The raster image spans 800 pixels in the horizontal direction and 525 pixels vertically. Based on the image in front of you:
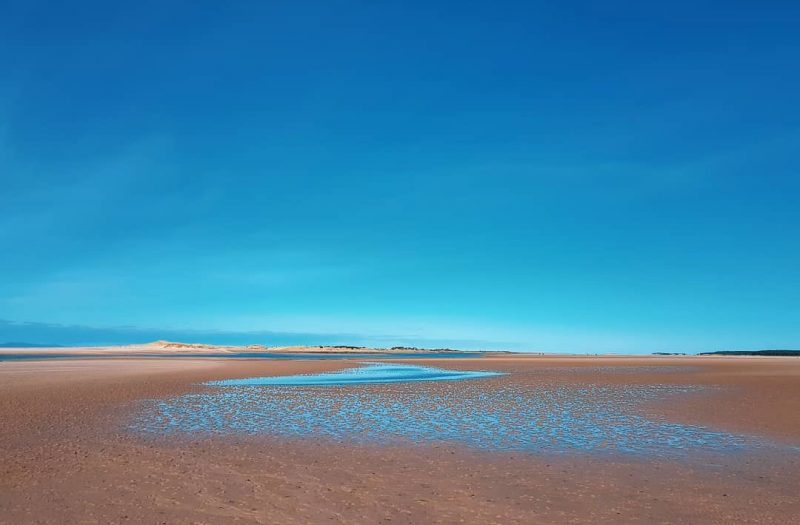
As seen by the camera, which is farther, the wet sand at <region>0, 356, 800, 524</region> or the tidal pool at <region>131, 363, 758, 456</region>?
the tidal pool at <region>131, 363, 758, 456</region>

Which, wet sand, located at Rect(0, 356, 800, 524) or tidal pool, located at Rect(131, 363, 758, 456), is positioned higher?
tidal pool, located at Rect(131, 363, 758, 456)

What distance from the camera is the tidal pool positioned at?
14727 millimetres

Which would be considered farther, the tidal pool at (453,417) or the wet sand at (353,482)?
the tidal pool at (453,417)

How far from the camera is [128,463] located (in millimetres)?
11852

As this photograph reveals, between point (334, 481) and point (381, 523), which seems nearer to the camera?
point (381, 523)

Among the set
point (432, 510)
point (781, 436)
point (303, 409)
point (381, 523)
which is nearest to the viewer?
point (381, 523)

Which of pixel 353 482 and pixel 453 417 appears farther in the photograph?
pixel 453 417

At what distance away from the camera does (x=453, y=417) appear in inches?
742

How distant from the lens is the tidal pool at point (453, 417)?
14.7m

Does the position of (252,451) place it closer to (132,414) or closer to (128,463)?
(128,463)

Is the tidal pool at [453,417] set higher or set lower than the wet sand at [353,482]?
→ higher

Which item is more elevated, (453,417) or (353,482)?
(453,417)

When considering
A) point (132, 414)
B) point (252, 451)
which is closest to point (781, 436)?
point (252, 451)

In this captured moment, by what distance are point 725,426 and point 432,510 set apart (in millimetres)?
12342
